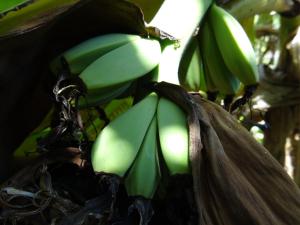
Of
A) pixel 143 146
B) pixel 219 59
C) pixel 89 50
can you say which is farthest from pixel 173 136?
pixel 219 59

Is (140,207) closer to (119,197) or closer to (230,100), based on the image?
(119,197)

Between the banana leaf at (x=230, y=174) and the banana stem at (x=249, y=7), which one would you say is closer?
the banana leaf at (x=230, y=174)

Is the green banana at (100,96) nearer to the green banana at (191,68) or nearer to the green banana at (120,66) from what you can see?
the green banana at (120,66)

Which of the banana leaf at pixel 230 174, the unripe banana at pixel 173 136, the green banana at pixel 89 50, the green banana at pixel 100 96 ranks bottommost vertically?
the banana leaf at pixel 230 174

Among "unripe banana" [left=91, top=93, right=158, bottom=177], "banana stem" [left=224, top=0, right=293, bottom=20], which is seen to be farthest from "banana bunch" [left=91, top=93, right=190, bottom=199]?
"banana stem" [left=224, top=0, right=293, bottom=20]

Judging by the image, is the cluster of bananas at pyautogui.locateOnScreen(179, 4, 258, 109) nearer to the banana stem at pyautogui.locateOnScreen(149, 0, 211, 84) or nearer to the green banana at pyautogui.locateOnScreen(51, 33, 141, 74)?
the banana stem at pyautogui.locateOnScreen(149, 0, 211, 84)

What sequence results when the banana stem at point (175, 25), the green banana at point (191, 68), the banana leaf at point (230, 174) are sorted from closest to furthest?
the banana leaf at point (230, 174) < the banana stem at point (175, 25) < the green banana at point (191, 68)

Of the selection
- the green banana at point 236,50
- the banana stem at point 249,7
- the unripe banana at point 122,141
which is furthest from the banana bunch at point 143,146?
the banana stem at point 249,7
